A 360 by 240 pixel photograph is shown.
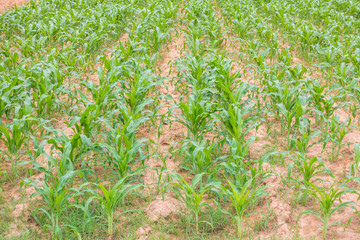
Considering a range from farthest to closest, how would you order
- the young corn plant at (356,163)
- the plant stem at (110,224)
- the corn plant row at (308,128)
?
1. the young corn plant at (356,163)
2. the corn plant row at (308,128)
3. the plant stem at (110,224)

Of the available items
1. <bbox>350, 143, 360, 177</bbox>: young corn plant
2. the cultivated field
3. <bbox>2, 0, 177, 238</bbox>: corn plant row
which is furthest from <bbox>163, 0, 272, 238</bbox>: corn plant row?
<bbox>350, 143, 360, 177</bbox>: young corn plant

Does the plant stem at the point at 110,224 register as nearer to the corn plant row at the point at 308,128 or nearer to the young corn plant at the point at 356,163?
the corn plant row at the point at 308,128

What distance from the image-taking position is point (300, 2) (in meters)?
10.4

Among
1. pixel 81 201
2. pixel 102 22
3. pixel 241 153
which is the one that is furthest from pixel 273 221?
pixel 102 22

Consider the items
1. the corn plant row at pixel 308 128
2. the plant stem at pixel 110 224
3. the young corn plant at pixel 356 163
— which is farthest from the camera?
the young corn plant at pixel 356 163

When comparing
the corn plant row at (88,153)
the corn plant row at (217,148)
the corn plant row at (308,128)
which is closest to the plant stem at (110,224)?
the corn plant row at (88,153)

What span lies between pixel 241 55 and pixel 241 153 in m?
3.48

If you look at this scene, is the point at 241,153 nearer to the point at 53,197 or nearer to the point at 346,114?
the point at 53,197

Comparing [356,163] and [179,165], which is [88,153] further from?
[356,163]

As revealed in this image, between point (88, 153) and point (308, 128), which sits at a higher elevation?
point (308, 128)

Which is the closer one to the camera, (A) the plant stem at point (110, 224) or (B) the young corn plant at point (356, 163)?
(A) the plant stem at point (110, 224)

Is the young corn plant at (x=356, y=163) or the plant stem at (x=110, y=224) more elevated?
the young corn plant at (x=356, y=163)

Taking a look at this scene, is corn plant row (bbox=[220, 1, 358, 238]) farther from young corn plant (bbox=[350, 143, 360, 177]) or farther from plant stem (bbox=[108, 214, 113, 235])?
plant stem (bbox=[108, 214, 113, 235])

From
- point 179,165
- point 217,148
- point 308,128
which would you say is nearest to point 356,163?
point 308,128
